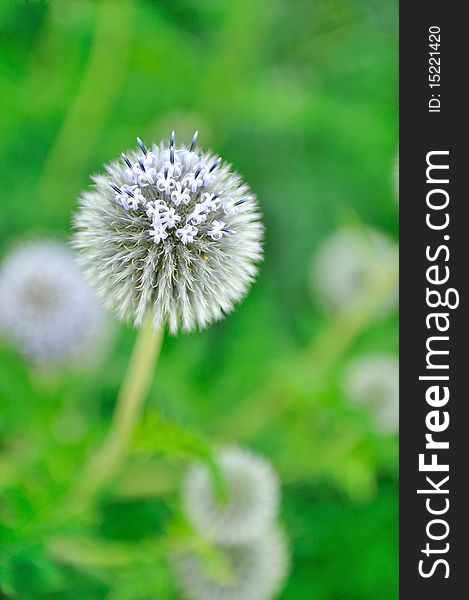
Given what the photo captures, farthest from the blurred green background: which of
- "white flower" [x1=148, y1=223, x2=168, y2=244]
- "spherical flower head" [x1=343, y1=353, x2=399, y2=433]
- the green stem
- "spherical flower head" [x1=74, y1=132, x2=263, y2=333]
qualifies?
"white flower" [x1=148, y1=223, x2=168, y2=244]

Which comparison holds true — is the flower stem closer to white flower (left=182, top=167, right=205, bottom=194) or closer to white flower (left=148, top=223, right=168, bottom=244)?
white flower (left=148, top=223, right=168, bottom=244)

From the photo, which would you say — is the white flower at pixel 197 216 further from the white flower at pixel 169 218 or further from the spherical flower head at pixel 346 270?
the spherical flower head at pixel 346 270

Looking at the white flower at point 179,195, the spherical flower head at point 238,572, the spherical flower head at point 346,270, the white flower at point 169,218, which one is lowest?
the spherical flower head at point 238,572

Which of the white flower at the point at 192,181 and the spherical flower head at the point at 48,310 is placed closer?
the white flower at the point at 192,181

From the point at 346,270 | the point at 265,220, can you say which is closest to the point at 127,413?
the point at 346,270

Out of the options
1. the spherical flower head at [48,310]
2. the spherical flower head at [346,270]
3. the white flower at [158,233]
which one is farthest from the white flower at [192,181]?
the spherical flower head at [346,270]

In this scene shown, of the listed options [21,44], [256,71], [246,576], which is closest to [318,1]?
[256,71]

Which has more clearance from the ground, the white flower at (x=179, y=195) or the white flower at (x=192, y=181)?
the white flower at (x=192, y=181)

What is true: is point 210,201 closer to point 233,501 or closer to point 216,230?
point 216,230
